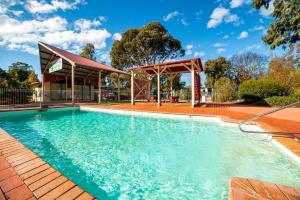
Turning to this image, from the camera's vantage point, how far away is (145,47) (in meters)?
22.5

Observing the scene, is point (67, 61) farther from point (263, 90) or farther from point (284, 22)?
point (263, 90)

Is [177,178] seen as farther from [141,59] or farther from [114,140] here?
[141,59]

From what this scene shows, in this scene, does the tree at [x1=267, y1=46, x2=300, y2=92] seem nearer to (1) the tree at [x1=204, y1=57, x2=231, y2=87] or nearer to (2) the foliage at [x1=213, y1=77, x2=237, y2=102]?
(2) the foliage at [x1=213, y1=77, x2=237, y2=102]

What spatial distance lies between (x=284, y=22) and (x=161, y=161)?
437 inches

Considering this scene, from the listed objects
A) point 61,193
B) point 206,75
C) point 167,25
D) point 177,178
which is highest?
point 167,25

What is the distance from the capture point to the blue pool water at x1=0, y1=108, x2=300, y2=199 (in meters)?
2.46

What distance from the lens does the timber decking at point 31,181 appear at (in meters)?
1.58

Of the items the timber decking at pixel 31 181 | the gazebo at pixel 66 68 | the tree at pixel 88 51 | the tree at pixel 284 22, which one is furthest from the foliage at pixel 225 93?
the tree at pixel 88 51

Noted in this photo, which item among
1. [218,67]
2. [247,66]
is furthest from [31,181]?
[218,67]

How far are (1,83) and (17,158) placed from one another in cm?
1545

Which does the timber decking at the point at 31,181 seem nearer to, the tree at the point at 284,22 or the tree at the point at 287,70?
the tree at the point at 284,22

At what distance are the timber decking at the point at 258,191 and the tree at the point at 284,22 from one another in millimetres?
10498

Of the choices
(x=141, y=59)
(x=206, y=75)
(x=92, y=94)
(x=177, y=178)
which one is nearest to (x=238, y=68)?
(x=206, y=75)

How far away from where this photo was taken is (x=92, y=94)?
20703 mm
